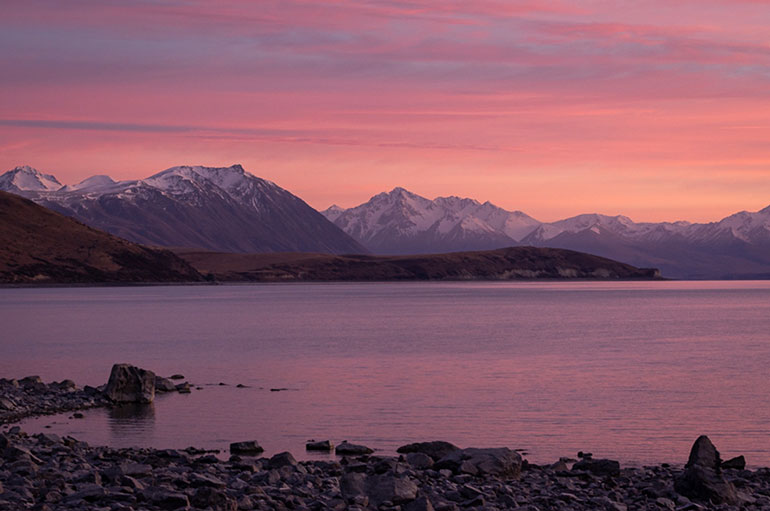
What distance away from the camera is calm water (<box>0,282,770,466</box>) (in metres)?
38.5

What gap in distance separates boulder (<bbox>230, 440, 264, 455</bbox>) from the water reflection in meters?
5.21

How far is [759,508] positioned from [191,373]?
1769 inches

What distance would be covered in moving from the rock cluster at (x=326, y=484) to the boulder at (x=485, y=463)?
1.6 inches

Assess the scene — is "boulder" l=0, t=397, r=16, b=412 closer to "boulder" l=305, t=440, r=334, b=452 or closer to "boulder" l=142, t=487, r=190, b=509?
"boulder" l=305, t=440, r=334, b=452

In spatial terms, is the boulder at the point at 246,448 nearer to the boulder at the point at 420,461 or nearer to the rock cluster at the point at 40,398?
the boulder at the point at 420,461

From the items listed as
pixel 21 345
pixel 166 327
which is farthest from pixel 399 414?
pixel 166 327

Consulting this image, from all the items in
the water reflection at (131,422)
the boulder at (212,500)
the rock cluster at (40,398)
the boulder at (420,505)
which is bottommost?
the water reflection at (131,422)

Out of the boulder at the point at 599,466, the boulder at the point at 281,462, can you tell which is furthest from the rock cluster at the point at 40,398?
the boulder at the point at 599,466

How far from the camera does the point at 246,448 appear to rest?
34.4 metres

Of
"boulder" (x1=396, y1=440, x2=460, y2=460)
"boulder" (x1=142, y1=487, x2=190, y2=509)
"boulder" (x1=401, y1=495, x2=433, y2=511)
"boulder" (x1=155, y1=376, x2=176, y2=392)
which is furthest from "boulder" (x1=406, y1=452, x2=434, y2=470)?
"boulder" (x1=155, y1=376, x2=176, y2=392)

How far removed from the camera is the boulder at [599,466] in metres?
29.9

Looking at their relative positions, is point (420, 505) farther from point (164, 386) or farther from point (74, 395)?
point (164, 386)

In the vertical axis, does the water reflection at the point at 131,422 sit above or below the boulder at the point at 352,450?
below

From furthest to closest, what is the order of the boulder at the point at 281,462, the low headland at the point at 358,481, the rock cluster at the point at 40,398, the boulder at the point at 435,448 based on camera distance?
the rock cluster at the point at 40,398, the boulder at the point at 435,448, the boulder at the point at 281,462, the low headland at the point at 358,481
